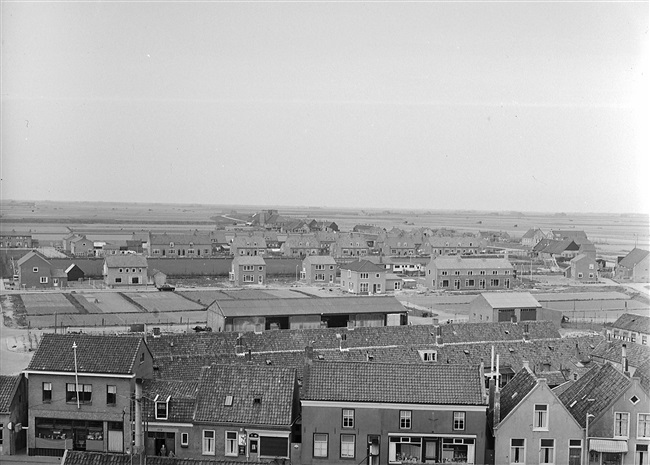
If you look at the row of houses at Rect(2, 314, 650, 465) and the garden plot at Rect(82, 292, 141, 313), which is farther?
the garden plot at Rect(82, 292, 141, 313)

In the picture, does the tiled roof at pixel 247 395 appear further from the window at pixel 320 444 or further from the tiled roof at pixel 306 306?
the tiled roof at pixel 306 306

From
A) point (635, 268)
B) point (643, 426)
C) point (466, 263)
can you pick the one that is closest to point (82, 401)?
point (643, 426)

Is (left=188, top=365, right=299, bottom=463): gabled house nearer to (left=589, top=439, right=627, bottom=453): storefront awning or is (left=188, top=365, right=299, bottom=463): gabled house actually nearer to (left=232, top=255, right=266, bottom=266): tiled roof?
(left=589, top=439, right=627, bottom=453): storefront awning

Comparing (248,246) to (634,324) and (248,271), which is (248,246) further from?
(634,324)

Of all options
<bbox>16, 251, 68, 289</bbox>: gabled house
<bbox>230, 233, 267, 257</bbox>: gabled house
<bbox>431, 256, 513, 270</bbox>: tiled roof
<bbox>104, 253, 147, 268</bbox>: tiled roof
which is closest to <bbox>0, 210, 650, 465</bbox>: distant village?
<bbox>16, 251, 68, 289</bbox>: gabled house

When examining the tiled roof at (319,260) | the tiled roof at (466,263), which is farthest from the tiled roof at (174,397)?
the tiled roof at (319,260)

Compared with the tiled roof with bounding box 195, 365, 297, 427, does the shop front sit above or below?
below
